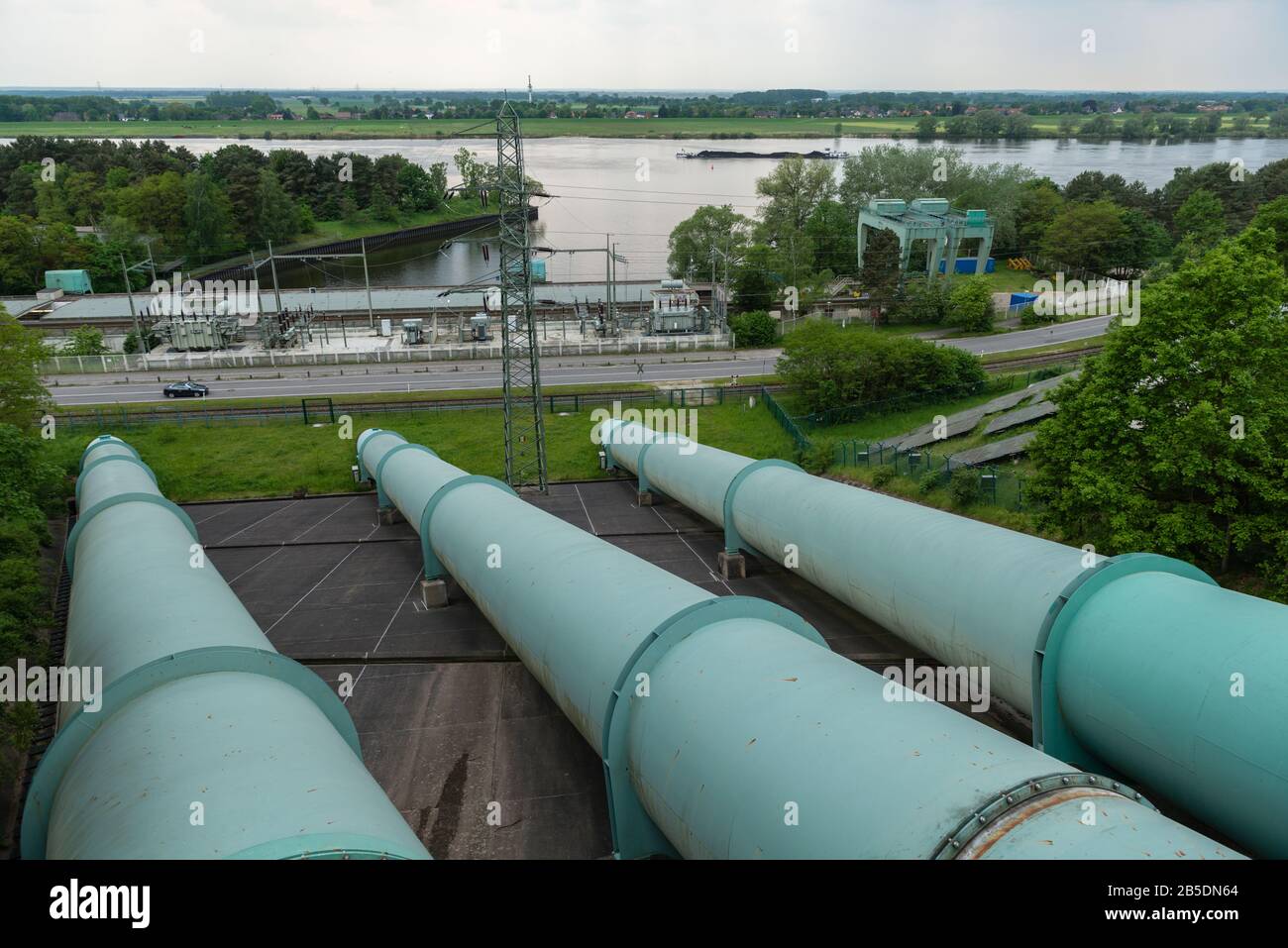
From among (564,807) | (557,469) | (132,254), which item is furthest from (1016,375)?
(132,254)

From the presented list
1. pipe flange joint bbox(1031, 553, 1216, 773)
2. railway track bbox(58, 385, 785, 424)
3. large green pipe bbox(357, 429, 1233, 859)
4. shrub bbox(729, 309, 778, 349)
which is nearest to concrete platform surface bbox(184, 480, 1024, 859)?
large green pipe bbox(357, 429, 1233, 859)

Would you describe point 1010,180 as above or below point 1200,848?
above

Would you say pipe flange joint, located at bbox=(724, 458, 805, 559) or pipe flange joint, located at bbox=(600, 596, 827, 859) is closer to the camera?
pipe flange joint, located at bbox=(600, 596, 827, 859)

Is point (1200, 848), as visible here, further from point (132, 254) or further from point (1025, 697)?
point (132, 254)

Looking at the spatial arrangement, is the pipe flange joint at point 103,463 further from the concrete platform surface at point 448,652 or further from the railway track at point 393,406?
the railway track at point 393,406

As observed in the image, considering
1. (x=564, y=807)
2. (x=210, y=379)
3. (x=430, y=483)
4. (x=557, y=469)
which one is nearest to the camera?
(x=564, y=807)

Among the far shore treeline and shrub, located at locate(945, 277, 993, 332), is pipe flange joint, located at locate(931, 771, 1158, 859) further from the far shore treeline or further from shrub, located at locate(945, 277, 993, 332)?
the far shore treeline

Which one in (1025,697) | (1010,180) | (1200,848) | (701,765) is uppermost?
(1010,180)
